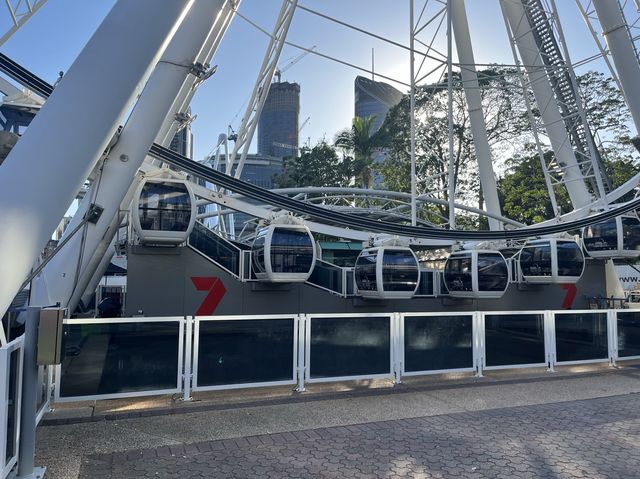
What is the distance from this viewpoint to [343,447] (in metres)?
6.11

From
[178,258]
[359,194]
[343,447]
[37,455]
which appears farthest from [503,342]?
[359,194]

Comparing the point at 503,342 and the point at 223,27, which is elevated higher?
the point at 223,27

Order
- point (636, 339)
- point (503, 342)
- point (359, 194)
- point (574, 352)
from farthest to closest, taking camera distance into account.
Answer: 1. point (359, 194)
2. point (636, 339)
3. point (574, 352)
4. point (503, 342)

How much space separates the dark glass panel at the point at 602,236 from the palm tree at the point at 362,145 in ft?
72.7

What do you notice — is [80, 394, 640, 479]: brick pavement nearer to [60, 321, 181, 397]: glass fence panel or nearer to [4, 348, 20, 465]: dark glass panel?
[4, 348, 20, 465]: dark glass panel

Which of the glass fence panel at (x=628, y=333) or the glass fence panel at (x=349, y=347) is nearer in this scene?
the glass fence panel at (x=349, y=347)

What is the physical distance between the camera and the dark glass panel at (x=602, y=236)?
20.1 metres

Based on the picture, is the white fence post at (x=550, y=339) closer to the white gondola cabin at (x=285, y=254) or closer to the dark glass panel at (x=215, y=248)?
the white gondola cabin at (x=285, y=254)

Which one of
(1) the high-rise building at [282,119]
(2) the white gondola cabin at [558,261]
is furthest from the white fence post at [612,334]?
(1) the high-rise building at [282,119]

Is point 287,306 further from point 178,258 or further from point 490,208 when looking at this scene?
point 490,208

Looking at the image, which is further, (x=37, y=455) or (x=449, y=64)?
(x=449, y=64)

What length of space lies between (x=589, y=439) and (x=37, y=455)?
264 inches

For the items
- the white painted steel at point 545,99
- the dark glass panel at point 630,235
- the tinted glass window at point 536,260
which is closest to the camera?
the tinted glass window at point 536,260

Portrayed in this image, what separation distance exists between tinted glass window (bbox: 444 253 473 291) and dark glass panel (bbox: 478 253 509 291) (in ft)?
1.26
